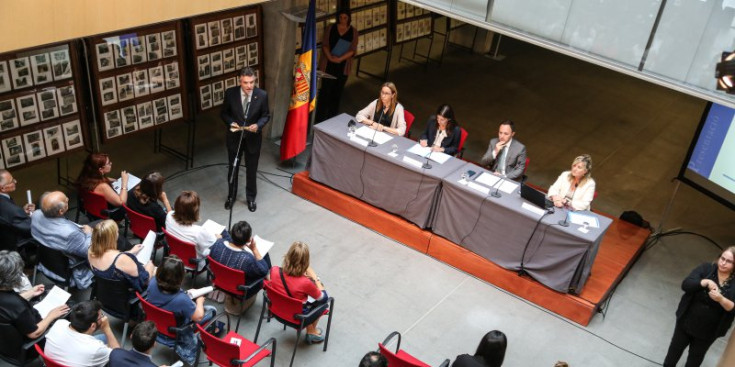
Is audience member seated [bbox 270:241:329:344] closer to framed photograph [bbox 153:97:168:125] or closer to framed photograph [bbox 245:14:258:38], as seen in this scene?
framed photograph [bbox 153:97:168:125]

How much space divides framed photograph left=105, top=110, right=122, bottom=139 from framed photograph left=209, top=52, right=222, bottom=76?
1458mm

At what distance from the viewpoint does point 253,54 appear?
9.33m

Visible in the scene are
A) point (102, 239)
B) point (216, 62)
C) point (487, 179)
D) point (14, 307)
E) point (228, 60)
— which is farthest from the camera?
point (228, 60)

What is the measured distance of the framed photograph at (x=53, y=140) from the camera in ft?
24.3

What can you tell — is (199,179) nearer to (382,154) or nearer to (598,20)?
(382,154)

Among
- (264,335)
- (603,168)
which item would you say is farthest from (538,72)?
(264,335)

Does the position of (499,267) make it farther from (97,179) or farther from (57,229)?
(57,229)

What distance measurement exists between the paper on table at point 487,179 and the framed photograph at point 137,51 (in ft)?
13.5

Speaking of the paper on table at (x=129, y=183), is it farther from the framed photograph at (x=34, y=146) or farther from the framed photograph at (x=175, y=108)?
the framed photograph at (x=175, y=108)

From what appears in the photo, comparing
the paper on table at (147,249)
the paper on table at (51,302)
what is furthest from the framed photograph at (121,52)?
the paper on table at (51,302)

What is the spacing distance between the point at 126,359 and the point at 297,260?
153cm

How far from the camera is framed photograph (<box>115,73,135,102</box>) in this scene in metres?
7.89

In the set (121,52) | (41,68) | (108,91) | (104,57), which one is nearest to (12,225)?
(41,68)

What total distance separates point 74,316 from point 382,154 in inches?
157
